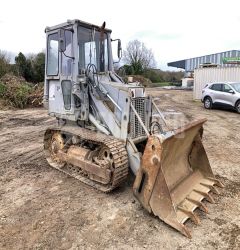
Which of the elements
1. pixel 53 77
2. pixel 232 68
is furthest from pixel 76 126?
pixel 232 68

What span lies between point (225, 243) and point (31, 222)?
261cm

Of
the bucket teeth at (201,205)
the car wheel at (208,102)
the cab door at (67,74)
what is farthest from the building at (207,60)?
the bucket teeth at (201,205)

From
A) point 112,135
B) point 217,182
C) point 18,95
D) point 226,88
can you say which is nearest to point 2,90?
point 18,95

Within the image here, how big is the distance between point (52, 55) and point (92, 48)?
2.91 ft

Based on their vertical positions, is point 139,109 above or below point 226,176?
above

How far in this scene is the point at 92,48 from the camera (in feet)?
20.1

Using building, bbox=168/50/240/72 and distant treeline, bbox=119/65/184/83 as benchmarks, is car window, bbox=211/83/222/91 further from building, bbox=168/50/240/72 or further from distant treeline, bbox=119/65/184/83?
distant treeline, bbox=119/65/184/83

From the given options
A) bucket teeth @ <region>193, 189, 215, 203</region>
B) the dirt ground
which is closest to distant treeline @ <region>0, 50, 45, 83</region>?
the dirt ground

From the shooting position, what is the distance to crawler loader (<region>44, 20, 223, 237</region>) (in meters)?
4.34

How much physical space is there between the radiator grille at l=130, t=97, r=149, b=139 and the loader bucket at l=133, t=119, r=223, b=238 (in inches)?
30.6

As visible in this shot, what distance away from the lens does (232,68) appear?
65.0ft

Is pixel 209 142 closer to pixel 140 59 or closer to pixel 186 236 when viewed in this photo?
pixel 186 236

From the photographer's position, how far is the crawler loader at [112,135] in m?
4.34

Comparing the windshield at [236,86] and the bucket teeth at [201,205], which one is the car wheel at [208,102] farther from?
the bucket teeth at [201,205]
